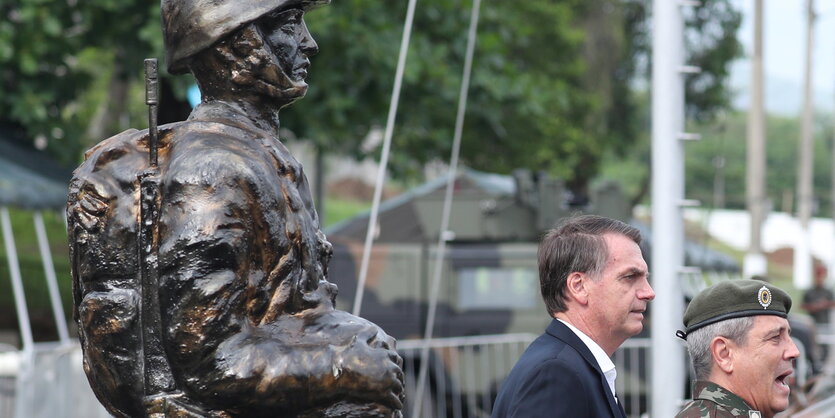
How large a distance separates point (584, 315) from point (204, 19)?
1115 mm

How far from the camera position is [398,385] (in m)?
2.57

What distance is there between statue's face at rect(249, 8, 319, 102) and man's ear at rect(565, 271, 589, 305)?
79 centimetres

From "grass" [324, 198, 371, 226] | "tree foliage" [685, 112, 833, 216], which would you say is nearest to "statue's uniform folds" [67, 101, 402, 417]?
"grass" [324, 198, 371, 226]

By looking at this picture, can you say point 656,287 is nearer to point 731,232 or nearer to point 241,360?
point 241,360

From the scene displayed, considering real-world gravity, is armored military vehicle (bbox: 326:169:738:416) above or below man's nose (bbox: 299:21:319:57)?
below

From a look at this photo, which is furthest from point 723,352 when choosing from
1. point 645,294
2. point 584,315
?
point 584,315

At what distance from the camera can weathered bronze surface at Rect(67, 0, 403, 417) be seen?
8.05ft

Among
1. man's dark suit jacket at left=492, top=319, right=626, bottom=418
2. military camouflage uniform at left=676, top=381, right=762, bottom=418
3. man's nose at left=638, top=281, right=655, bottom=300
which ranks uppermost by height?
man's nose at left=638, top=281, right=655, bottom=300

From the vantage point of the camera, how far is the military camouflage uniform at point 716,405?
2990 mm

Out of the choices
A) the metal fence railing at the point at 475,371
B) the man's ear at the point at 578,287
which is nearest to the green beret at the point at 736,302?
the man's ear at the point at 578,287

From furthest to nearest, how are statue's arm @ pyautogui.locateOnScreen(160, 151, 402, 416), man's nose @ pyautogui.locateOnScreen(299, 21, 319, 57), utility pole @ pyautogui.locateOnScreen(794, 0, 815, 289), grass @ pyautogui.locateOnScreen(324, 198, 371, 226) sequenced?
grass @ pyautogui.locateOnScreen(324, 198, 371, 226), utility pole @ pyautogui.locateOnScreen(794, 0, 815, 289), man's nose @ pyautogui.locateOnScreen(299, 21, 319, 57), statue's arm @ pyautogui.locateOnScreen(160, 151, 402, 416)

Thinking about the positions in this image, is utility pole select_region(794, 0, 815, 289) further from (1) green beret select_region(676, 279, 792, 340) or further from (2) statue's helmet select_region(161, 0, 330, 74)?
(2) statue's helmet select_region(161, 0, 330, 74)

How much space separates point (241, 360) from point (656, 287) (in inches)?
138

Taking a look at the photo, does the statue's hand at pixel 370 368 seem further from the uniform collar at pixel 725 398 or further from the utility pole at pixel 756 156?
the utility pole at pixel 756 156
